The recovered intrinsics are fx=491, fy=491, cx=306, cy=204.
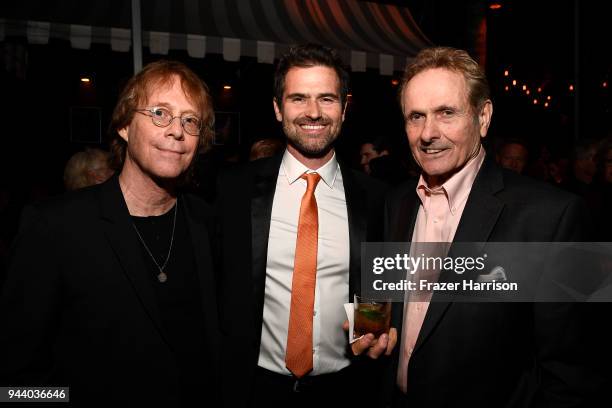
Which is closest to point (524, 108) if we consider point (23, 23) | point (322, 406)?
point (23, 23)

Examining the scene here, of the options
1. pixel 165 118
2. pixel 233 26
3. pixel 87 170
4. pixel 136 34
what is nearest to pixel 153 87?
pixel 165 118

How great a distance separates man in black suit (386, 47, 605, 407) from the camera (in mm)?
1620

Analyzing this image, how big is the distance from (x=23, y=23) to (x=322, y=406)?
15.5ft

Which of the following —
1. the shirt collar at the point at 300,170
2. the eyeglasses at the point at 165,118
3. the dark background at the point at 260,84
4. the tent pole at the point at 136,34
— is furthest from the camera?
the dark background at the point at 260,84

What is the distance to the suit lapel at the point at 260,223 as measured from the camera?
7.35 ft

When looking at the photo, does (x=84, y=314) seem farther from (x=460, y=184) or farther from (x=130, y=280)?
(x=460, y=184)

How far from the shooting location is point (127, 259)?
1.82 metres

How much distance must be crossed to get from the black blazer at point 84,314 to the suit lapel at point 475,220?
37.5 inches

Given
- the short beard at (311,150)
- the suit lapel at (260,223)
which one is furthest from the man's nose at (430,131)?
the suit lapel at (260,223)

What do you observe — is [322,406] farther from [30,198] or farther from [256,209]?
[30,198]

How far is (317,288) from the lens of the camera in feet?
7.39

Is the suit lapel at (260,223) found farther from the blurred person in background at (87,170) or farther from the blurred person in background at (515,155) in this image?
the blurred person in background at (515,155)

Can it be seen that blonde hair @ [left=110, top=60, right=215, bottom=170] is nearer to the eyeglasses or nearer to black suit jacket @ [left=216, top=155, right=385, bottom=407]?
the eyeglasses

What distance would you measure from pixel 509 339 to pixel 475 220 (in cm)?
42
